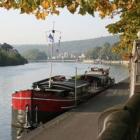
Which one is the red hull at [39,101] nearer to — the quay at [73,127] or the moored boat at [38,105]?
the moored boat at [38,105]

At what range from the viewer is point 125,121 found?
22.1 ft

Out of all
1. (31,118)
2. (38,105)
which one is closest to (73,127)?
(31,118)

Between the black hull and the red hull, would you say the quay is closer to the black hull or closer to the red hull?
the red hull

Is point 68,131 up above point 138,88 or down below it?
below

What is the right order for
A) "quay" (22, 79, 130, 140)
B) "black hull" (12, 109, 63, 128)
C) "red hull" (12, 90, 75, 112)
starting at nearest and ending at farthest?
"quay" (22, 79, 130, 140) → "black hull" (12, 109, 63, 128) → "red hull" (12, 90, 75, 112)

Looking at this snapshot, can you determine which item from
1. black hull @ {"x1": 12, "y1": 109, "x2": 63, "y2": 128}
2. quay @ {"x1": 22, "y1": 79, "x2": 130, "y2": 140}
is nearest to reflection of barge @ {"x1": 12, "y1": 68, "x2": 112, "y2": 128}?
black hull @ {"x1": 12, "y1": 109, "x2": 63, "y2": 128}

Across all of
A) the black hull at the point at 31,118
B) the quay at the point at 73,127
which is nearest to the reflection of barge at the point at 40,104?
the black hull at the point at 31,118

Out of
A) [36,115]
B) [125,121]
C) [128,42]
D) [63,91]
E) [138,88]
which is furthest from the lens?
[63,91]

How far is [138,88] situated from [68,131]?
709 cm

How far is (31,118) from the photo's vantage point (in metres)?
28.8

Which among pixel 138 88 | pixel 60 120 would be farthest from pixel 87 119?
pixel 138 88

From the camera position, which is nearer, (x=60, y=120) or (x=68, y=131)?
(x=68, y=131)

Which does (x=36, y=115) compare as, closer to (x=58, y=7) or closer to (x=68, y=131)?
(x=68, y=131)

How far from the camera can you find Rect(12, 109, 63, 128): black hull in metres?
28.6
